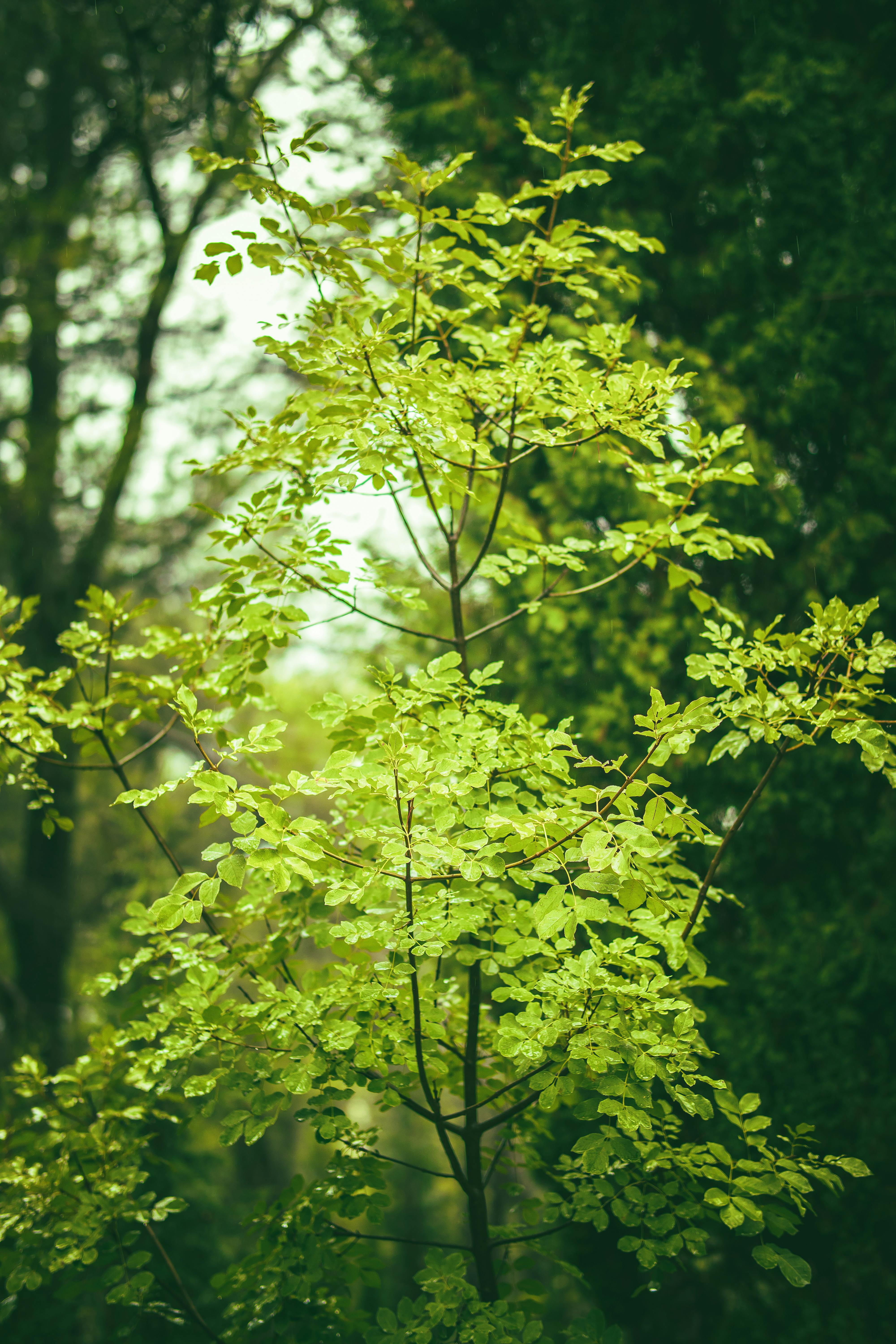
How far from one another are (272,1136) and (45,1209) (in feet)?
36.7

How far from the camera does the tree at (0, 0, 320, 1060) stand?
552 centimetres

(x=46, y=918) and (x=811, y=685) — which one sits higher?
(x=46, y=918)

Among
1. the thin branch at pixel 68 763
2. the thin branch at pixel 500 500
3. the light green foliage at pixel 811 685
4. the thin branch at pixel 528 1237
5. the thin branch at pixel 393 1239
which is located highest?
the thin branch at pixel 500 500

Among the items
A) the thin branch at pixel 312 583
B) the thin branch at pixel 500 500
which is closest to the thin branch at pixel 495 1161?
the thin branch at pixel 312 583

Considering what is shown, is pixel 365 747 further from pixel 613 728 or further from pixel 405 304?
pixel 613 728

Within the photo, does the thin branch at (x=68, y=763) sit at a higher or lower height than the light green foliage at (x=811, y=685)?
higher

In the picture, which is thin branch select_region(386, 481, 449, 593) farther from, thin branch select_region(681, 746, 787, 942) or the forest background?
the forest background

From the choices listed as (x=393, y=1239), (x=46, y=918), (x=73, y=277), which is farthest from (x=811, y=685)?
(x=73, y=277)

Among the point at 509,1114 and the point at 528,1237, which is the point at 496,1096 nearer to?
the point at 509,1114

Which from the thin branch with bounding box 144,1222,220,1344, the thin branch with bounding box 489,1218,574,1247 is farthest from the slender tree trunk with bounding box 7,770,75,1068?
the thin branch with bounding box 489,1218,574,1247

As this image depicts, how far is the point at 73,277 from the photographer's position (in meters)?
7.00

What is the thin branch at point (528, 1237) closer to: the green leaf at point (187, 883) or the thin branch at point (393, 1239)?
the thin branch at point (393, 1239)

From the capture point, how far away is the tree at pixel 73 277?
552 centimetres

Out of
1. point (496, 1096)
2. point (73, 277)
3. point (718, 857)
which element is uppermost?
point (73, 277)
